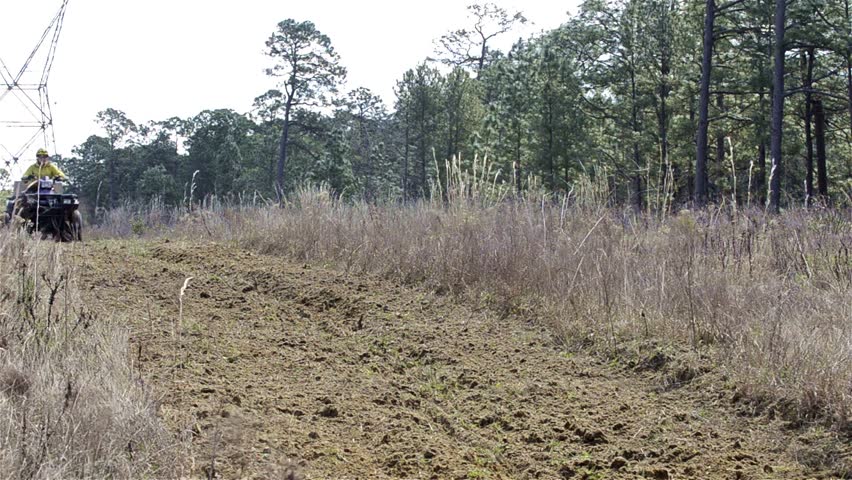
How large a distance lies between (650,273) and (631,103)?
91.8ft

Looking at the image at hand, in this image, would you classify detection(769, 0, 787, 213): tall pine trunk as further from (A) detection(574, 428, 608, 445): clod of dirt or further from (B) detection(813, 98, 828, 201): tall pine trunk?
(A) detection(574, 428, 608, 445): clod of dirt

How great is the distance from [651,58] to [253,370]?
29496 mm

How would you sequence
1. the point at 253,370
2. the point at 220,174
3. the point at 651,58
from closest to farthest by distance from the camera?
the point at 253,370 → the point at 651,58 → the point at 220,174

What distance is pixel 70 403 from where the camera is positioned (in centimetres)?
302

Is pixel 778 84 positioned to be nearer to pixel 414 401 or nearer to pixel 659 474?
pixel 414 401

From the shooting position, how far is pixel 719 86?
99.0 ft

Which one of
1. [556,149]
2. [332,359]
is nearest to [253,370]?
[332,359]

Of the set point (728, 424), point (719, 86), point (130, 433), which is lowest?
point (728, 424)

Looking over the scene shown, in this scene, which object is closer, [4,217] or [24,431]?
[24,431]

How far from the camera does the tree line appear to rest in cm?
2470

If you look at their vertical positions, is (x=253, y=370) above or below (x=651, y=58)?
below

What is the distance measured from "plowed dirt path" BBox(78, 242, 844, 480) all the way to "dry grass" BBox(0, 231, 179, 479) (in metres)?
0.17

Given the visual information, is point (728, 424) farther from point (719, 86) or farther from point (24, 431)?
point (719, 86)

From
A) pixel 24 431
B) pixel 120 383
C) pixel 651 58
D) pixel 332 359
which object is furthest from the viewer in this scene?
pixel 651 58
